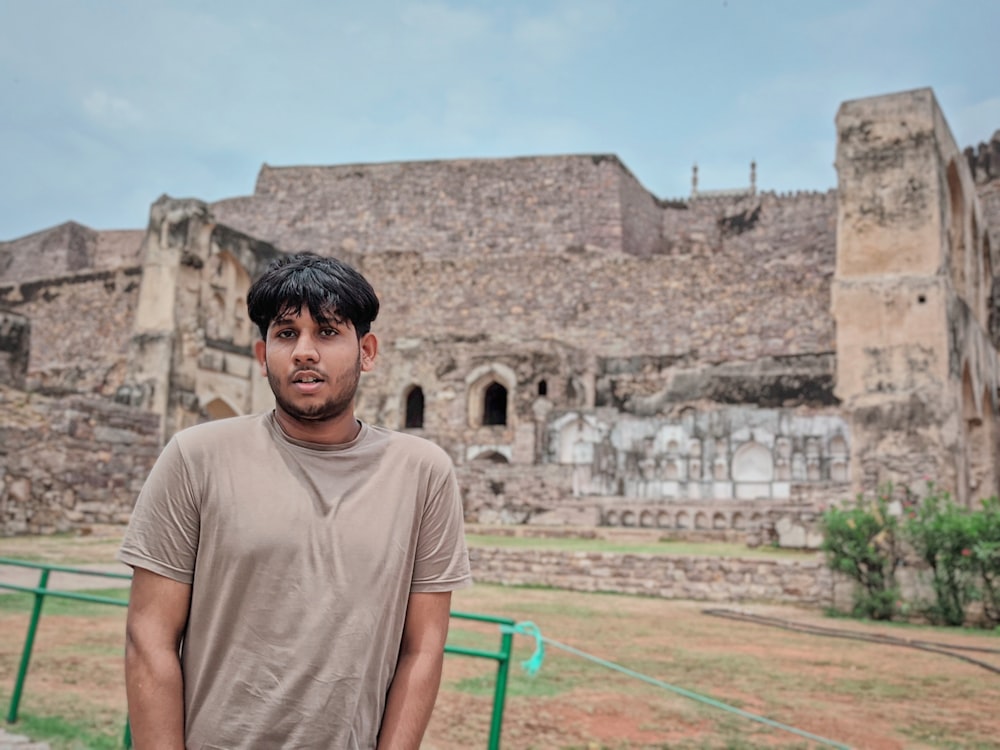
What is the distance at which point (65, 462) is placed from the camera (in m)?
11.3

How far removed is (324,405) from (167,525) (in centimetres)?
29

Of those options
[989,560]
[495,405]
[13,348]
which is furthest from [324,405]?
[495,405]

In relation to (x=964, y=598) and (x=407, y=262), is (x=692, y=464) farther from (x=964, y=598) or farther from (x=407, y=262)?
(x=407, y=262)

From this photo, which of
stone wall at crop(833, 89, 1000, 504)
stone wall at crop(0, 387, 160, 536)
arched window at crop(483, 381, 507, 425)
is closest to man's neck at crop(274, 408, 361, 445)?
stone wall at crop(0, 387, 160, 536)

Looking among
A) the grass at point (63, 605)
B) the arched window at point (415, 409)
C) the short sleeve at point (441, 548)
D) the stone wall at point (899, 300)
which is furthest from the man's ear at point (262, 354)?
the arched window at point (415, 409)

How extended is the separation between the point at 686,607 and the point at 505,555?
2.26 metres

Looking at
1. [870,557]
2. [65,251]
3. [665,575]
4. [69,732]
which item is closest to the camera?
[69,732]

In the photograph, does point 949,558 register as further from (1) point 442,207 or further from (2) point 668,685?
(1) point 442,207

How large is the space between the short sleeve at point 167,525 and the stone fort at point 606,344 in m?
10.3

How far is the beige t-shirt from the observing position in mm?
1393

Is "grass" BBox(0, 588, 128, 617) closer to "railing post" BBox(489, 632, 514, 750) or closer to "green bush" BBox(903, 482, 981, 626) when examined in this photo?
"railing post" BBox(489, 632, 514, 750)

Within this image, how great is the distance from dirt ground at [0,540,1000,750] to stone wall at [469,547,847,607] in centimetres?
161

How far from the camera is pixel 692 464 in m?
16.3

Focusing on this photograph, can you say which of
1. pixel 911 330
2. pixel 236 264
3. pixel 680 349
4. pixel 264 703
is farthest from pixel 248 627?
pixel 680 349
